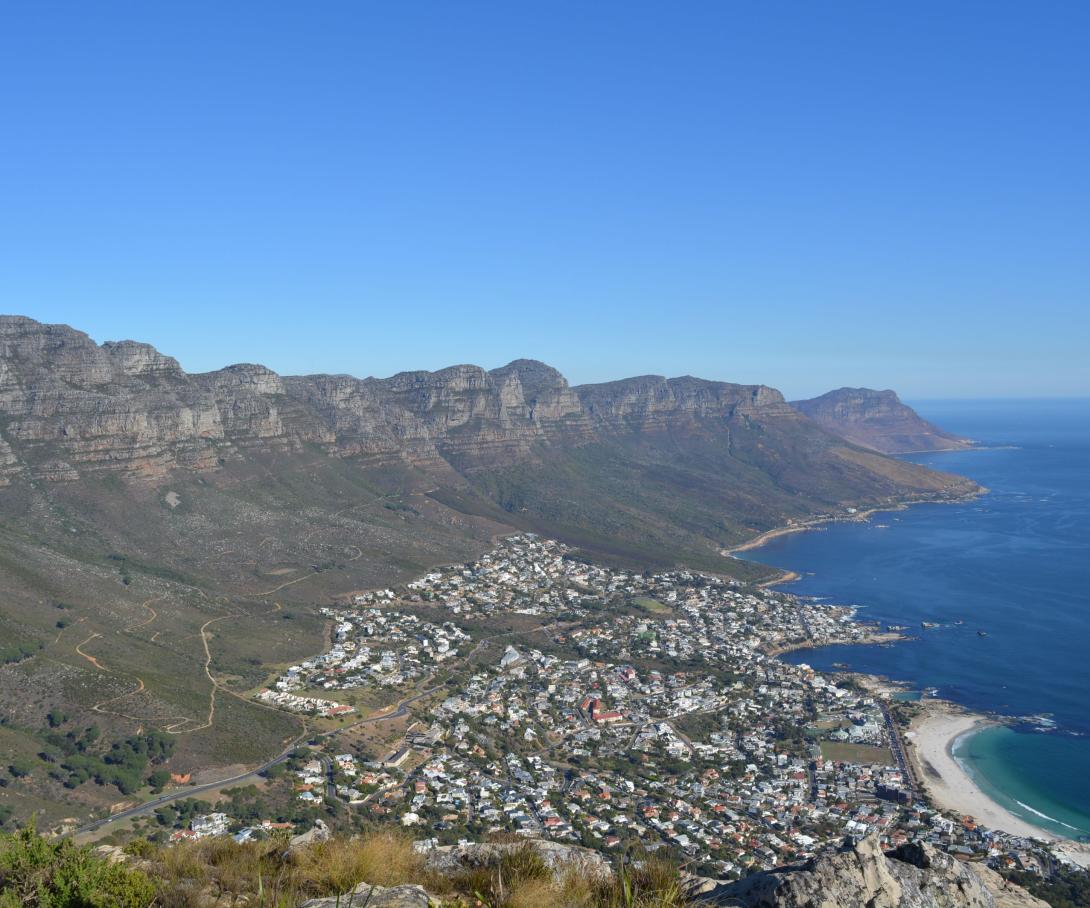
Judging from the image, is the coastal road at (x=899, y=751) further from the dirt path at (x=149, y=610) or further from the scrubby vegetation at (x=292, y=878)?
the dirt path at (x=149, y=610)

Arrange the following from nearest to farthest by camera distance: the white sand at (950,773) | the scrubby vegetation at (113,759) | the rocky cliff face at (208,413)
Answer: the scrubby vegetation at (113,759)
the white sand at (950,773)
the rocky cliff face at (208,413)

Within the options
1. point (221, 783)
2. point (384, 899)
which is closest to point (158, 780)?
point (221, 783)

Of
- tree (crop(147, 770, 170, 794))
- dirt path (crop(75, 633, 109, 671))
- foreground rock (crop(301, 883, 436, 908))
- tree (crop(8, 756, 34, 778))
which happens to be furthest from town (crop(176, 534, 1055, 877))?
foreground rock (crop(301, 883, 436, 908))

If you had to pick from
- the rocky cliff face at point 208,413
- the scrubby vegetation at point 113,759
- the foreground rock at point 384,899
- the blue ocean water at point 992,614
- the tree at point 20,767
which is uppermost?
the rocky cliff face at point 208,413

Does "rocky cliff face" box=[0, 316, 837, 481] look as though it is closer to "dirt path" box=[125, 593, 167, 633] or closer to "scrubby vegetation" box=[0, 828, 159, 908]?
"dirt path" box=[125, 593, 167, 633]

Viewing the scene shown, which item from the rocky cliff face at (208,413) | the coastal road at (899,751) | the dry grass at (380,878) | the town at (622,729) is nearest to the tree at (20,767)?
the town at (622,729)

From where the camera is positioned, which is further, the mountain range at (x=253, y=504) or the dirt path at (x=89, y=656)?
the mountain range at (x=253, y=504)

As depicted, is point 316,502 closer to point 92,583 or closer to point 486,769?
point 92,583
